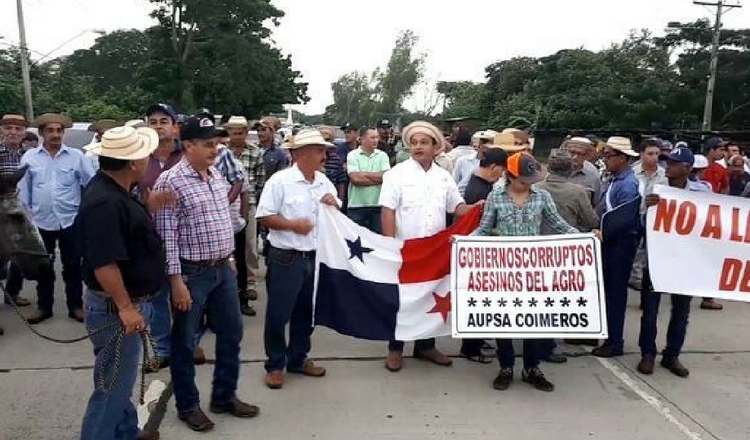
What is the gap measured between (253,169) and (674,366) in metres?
4.42

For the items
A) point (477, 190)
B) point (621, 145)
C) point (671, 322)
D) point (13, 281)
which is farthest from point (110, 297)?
point (13, 281)

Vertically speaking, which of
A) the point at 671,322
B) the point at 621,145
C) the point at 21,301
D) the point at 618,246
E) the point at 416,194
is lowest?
the point at 21,301

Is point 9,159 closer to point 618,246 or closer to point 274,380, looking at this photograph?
point 274,380

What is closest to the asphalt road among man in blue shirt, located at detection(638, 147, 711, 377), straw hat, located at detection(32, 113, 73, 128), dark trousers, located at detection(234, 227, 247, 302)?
man in blue shirt, located at detection(638, 147, 711, 377)

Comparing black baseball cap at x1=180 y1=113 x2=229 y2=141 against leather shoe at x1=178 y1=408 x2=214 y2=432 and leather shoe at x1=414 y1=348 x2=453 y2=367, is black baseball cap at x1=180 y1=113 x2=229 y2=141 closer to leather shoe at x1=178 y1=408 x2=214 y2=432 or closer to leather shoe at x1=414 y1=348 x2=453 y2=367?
leather shoe at x1=178 y1=408 x2=214 y2=432

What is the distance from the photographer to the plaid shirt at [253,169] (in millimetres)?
7297

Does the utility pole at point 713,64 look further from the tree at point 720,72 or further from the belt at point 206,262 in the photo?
the belt at point 206,262

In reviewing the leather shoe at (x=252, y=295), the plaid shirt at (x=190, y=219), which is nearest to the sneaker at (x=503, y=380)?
the plaid shirt at (x=190, y=219)

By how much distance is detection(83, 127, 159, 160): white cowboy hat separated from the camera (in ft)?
10.9

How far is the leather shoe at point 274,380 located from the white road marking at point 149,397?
710mm

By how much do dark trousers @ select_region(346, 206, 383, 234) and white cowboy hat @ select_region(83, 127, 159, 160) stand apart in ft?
16.7

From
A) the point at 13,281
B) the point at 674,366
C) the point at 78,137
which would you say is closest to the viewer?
the point at 674,366

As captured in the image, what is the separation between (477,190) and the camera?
5.88m

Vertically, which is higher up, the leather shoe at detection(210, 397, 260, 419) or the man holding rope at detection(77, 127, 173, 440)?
the man holding rope at detection(77, 127, 173, 440)
